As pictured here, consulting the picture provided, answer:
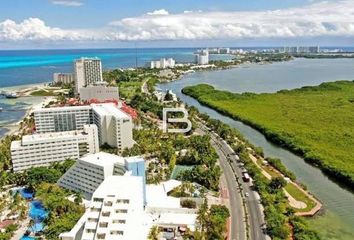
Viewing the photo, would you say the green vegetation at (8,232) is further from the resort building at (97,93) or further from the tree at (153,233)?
the resort building at (97,93)

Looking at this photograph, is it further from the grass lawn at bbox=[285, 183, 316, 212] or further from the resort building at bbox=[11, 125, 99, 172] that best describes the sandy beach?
the grass lawn at bbox=[285, 183, 316, 212]

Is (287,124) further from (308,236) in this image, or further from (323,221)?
(308,236)

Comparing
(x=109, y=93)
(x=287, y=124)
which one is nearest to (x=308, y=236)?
(x=287, y=124)

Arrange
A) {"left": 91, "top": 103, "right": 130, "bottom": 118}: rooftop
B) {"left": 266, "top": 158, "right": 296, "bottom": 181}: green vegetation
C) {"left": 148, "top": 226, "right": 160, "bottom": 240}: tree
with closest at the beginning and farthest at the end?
{"left": 148, "top": 226, "right": 160, "bottom": 240}: tree
{"left": 266, "top": 158, "right": 296, "bottom": 181}: green vegetation
{"left": 91, "top": 103, "right": 130, "bottom": 118}: rooftop

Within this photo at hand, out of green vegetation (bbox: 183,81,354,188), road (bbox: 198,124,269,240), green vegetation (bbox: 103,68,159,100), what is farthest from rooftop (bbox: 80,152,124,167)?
green vegetation (bbox: 103,68,159,100)

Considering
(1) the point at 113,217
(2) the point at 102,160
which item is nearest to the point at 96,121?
(2) the point at 102,160
